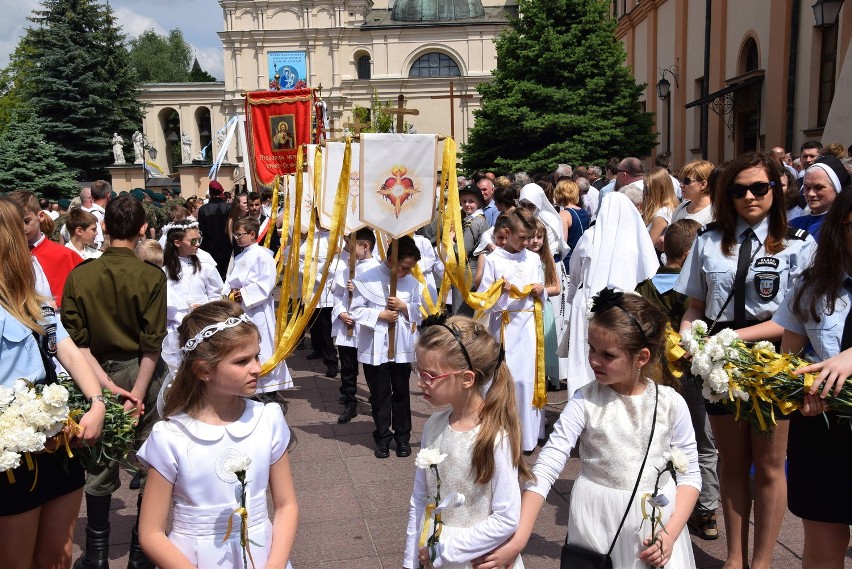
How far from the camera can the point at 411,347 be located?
675cm

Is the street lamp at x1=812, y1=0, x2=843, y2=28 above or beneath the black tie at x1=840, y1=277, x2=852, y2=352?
above

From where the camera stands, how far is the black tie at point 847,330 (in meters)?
3.11

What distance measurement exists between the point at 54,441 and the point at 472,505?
1588mm

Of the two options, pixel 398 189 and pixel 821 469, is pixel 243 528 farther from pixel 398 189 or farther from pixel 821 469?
pixel 398 189

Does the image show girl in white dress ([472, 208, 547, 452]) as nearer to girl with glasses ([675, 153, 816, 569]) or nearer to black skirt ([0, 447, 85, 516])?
girl with glasses ([675, 153, 816, 569])

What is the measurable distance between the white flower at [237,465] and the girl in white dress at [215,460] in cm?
1

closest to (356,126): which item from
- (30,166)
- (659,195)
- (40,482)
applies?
(659,195)

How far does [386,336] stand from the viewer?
6.68 meters

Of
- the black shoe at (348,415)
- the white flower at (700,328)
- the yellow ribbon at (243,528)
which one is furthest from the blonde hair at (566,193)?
the yellow ribbon at (243,528)

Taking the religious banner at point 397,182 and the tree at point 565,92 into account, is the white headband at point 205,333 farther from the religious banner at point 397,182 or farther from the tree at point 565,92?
the tree at point 565,92

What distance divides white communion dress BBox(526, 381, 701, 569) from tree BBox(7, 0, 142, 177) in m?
45.8

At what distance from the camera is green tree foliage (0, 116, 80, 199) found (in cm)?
Result: 3212

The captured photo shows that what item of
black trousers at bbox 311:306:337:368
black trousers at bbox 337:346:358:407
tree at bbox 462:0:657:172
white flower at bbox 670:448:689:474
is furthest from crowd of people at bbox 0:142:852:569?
tree at bbox 462:0:657:172

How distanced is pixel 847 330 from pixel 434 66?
229 ft
